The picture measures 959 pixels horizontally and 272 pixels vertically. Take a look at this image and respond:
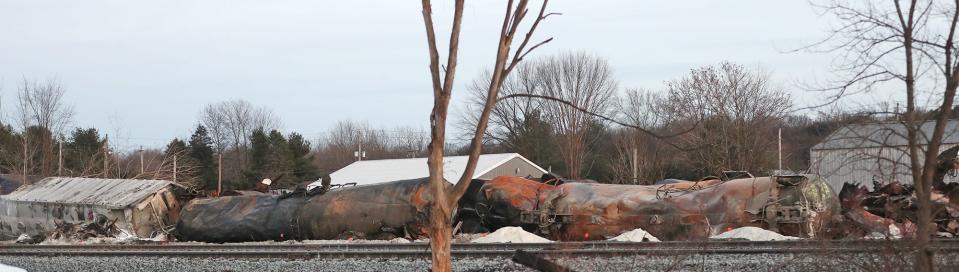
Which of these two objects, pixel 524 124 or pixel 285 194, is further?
pixel 524 124

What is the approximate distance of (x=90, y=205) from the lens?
24953mm

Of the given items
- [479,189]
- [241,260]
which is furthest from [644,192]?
[241,260]

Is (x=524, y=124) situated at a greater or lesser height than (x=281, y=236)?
greater

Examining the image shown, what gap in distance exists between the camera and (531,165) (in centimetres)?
6094

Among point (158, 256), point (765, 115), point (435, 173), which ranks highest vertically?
point (765, 115)

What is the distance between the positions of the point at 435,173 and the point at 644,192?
45.2 ft

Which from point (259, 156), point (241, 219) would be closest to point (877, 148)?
point (241, 219)

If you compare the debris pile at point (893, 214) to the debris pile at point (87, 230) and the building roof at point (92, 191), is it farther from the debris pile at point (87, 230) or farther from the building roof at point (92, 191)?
the debris pile at point (87, 230)

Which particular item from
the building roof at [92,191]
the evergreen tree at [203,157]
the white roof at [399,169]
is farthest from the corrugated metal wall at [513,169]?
the building roof at [92,191]

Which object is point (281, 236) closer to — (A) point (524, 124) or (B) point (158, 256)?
(B) point (158, 256)

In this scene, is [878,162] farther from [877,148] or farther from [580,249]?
[580,249]

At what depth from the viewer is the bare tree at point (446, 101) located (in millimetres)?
4379

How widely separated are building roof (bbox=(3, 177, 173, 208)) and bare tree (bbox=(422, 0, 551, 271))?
20969 millimetres

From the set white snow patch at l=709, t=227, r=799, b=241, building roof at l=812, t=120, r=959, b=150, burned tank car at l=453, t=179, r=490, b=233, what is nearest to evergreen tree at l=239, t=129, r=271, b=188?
burned tank car at l=453, t=179, r=490, b=233
